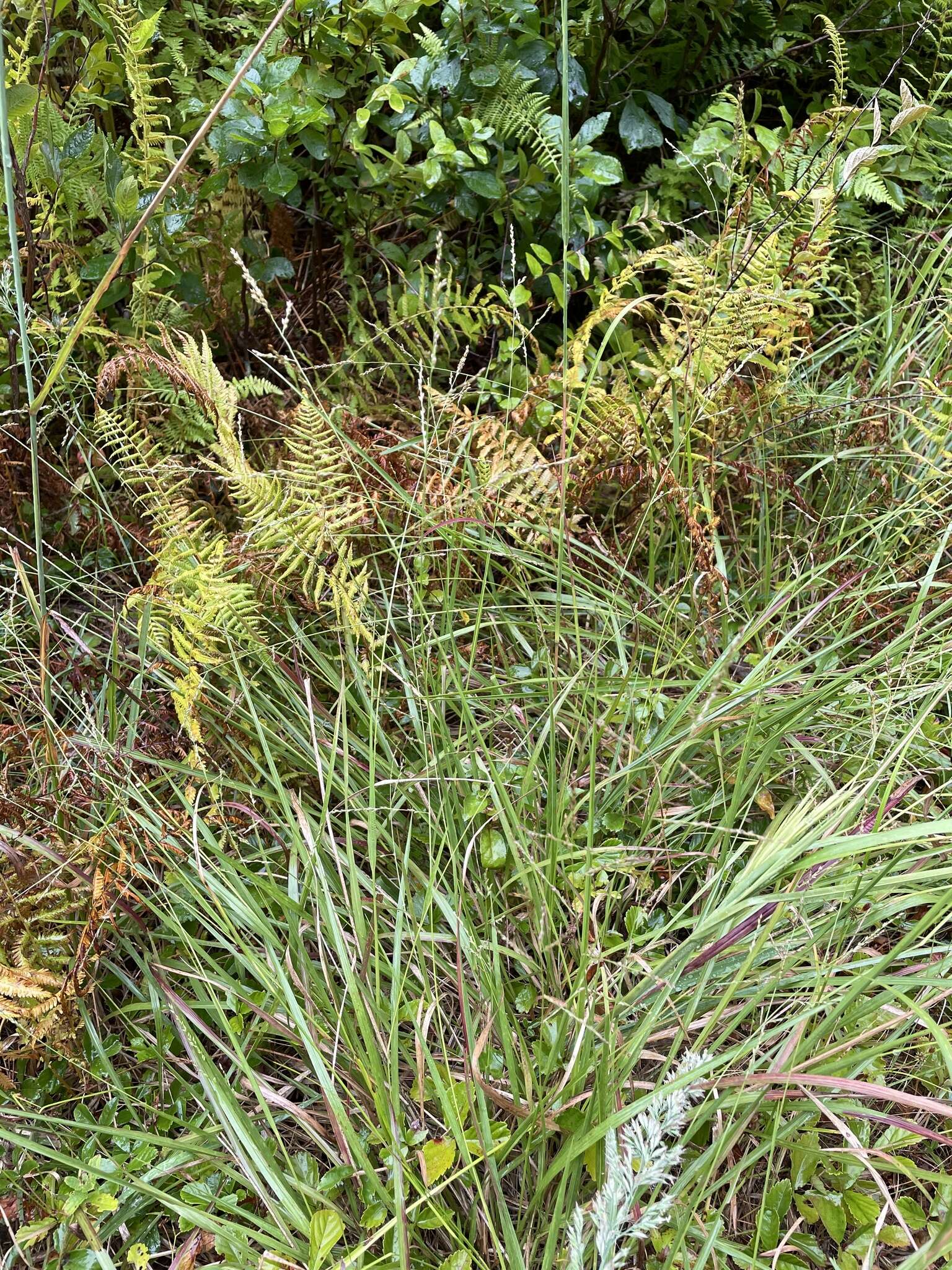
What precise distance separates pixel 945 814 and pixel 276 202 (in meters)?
1.88

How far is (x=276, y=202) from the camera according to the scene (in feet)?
7.64

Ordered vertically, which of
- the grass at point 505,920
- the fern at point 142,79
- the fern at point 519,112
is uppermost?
the fern at point 142,79

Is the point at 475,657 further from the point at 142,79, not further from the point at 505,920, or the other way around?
the point at 142,79

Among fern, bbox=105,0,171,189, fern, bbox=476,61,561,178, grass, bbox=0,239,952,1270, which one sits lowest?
grass, bbox=0,239,952,1270

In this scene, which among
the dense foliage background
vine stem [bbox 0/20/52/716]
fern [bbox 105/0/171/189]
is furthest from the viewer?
fern [bbox 105/0/171/189]

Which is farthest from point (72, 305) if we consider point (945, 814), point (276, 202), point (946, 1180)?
point (946, 1180)

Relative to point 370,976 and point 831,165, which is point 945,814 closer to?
point 370,976

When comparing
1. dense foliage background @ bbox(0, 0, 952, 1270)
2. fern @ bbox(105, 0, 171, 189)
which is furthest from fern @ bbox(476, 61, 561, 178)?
fern @ bbox(105, 0, 171, 189)

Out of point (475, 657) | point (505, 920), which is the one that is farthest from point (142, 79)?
point (505, 920)

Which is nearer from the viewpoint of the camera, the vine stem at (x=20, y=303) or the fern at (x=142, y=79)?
the vine stem at (x=20, y=303)

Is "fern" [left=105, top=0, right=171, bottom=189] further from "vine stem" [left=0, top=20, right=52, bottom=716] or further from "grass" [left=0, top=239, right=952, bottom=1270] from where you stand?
"grass" [left=0, top=239, right=952, bottom=1270]

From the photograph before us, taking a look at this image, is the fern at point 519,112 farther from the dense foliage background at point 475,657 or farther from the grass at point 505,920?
the grass at point 505,920

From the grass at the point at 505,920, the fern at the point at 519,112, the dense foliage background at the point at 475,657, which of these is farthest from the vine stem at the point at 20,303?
the fern at the point at 519,112

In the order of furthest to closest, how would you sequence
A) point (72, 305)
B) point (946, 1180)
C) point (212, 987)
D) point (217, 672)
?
1. point (72, 305)
2. point (217, 672)
3. point (212, 987)
4. point (946, 1180)
